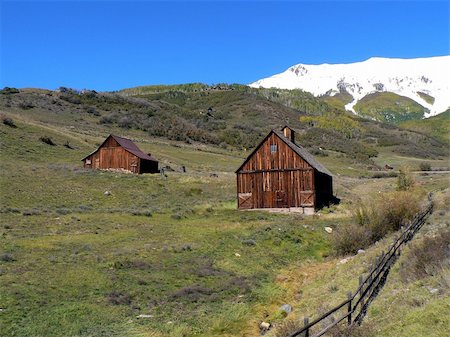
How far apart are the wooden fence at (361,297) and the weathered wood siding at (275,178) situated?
50.8ft

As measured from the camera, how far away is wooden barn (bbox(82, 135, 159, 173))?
5779 centimetres

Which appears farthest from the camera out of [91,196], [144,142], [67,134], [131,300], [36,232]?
[144,142]

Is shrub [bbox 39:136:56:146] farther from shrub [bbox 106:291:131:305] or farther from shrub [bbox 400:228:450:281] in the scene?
shrub [bbox 400:228:450:281]

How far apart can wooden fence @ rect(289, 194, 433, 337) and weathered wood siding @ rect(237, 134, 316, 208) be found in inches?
609

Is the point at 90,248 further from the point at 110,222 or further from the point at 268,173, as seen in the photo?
the point at 268,173

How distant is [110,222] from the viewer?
31422 millimetres

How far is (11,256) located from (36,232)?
629 centimetres

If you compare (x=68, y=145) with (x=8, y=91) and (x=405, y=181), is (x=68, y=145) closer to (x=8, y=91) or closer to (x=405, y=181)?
(x=405, y=181)

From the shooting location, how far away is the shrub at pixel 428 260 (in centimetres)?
1493

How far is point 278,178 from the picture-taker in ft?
141

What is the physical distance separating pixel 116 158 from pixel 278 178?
24188 mm

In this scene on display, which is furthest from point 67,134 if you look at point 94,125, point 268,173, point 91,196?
point 268,173

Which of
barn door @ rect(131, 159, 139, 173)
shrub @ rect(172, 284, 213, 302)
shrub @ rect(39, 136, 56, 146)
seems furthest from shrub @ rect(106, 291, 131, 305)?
shrub @ rect(39, 136, 56, 146)

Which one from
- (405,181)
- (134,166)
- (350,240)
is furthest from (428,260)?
(134,166)
